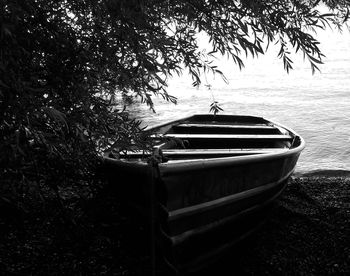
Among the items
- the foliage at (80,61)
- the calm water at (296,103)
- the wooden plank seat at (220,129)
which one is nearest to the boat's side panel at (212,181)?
the foliage at (80,61)

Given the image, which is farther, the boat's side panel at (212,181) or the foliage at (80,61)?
the boat's side panel at (212,181)

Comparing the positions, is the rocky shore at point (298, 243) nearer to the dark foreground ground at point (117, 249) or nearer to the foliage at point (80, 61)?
the dark foreground ground at point (117, 249)

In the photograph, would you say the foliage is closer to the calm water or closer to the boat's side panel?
the boat's side panel

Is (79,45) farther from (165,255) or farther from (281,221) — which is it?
(281,221)

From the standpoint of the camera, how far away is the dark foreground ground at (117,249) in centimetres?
391

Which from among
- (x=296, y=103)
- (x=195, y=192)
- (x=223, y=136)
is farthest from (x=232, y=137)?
(x=296, y=103)

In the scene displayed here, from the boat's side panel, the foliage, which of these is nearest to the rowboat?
the boat's side panel

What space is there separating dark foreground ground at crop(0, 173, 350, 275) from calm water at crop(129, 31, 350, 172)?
3.22 m

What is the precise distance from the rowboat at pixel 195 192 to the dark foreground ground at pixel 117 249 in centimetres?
27

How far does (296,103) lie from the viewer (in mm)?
16094

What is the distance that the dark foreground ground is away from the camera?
12.8ft

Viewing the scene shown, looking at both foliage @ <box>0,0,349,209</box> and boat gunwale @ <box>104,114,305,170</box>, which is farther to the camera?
boat gunwale @ <box>104,114,305,170</box>

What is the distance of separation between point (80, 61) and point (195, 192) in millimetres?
1531

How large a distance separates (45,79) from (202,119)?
15.8 ft
